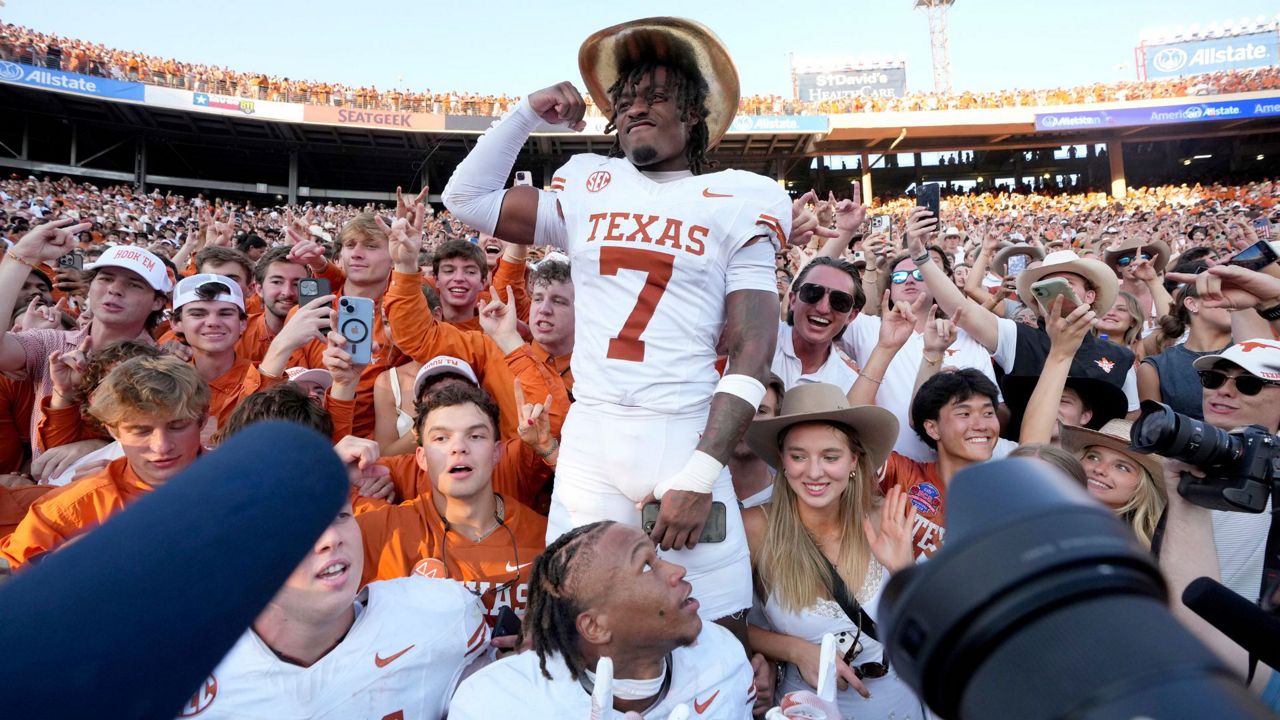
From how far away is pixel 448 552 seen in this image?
116 inches

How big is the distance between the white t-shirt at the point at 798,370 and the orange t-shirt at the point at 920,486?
1.59 ft

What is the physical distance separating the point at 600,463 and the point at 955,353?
2.87m

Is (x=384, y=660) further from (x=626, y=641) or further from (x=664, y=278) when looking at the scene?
(x=664, y=278)

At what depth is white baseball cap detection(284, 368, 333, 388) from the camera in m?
3.83

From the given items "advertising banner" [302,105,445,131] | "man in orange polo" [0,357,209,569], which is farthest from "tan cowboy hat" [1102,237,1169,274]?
"advertising banner" [302,105,445,131]

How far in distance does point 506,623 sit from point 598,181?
162cm

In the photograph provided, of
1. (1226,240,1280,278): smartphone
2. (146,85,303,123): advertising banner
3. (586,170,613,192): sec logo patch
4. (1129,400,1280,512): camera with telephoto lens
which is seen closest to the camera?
(1129,400,1280,512): camera with telephoto lens

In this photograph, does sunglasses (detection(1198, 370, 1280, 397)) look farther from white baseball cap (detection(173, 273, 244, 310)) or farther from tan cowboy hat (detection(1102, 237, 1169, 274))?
white baseball cap (detection(173, 273, 244, 310))

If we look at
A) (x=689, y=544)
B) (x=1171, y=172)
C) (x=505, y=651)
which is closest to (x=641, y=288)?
(x=689, y=544)

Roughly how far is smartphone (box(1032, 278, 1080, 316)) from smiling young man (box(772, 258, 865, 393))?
0.93 metres

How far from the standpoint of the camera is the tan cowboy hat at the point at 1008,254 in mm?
7191

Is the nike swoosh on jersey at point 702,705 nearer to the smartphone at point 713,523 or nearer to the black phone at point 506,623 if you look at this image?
the smartphone at point 713,523

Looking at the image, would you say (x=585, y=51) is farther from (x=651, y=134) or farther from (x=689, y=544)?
(x=689, y=544)

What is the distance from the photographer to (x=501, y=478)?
3508 mm
